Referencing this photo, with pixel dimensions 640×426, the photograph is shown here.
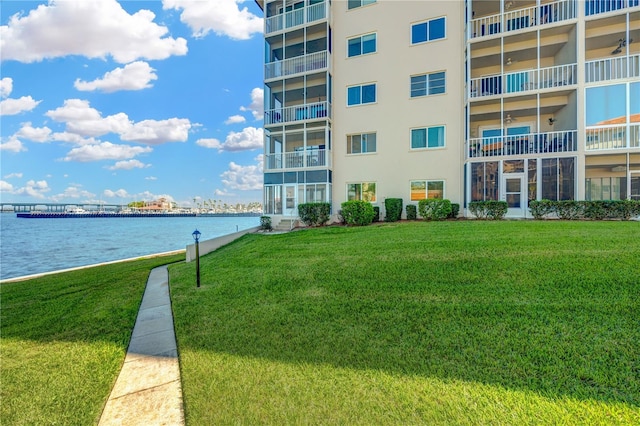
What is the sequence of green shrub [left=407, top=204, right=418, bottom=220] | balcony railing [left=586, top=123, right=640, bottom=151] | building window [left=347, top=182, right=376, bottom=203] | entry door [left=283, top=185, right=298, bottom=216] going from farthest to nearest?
1. entry door [left=283, top=185, right=298, bottom=216]
2. building window [left=347, top=182, right=376, bottom=203]
3. green shrub [left=407, top=204, right=418, bottom=220]
4. balcony railing [left=586, top=123, right=640, bottom=151]

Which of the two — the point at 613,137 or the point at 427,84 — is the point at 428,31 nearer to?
the point at 427,84

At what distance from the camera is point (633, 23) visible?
1283 centimetres

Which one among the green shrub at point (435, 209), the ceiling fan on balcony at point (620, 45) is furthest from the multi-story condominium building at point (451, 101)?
the green shrub at point (435, 209)

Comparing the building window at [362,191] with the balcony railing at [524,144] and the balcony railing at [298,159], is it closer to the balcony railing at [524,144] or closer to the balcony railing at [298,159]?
the balcony railing at [298,159]

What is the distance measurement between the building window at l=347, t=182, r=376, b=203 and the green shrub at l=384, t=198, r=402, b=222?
1.53 meters

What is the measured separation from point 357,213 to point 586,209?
902 cm

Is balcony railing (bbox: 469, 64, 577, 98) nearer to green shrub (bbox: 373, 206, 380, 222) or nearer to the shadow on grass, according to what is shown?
green shrub (bbox: 373, 206, 380, 222)

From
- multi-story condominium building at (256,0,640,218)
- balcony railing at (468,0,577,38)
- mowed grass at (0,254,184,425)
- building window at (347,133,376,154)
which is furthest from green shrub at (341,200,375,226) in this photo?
balcony railing at (468,0,577,38)

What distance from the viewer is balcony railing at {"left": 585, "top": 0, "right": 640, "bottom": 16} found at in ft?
40.4

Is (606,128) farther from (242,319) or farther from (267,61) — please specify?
(267,61)

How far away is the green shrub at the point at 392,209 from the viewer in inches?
589

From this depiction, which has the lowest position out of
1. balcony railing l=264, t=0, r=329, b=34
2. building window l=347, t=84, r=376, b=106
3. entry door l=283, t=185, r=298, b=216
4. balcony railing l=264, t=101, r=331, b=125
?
entry door l=283, t=185, r=298, b=216

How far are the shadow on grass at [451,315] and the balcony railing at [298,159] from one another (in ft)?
35.7

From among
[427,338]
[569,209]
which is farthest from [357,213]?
[427,338]
